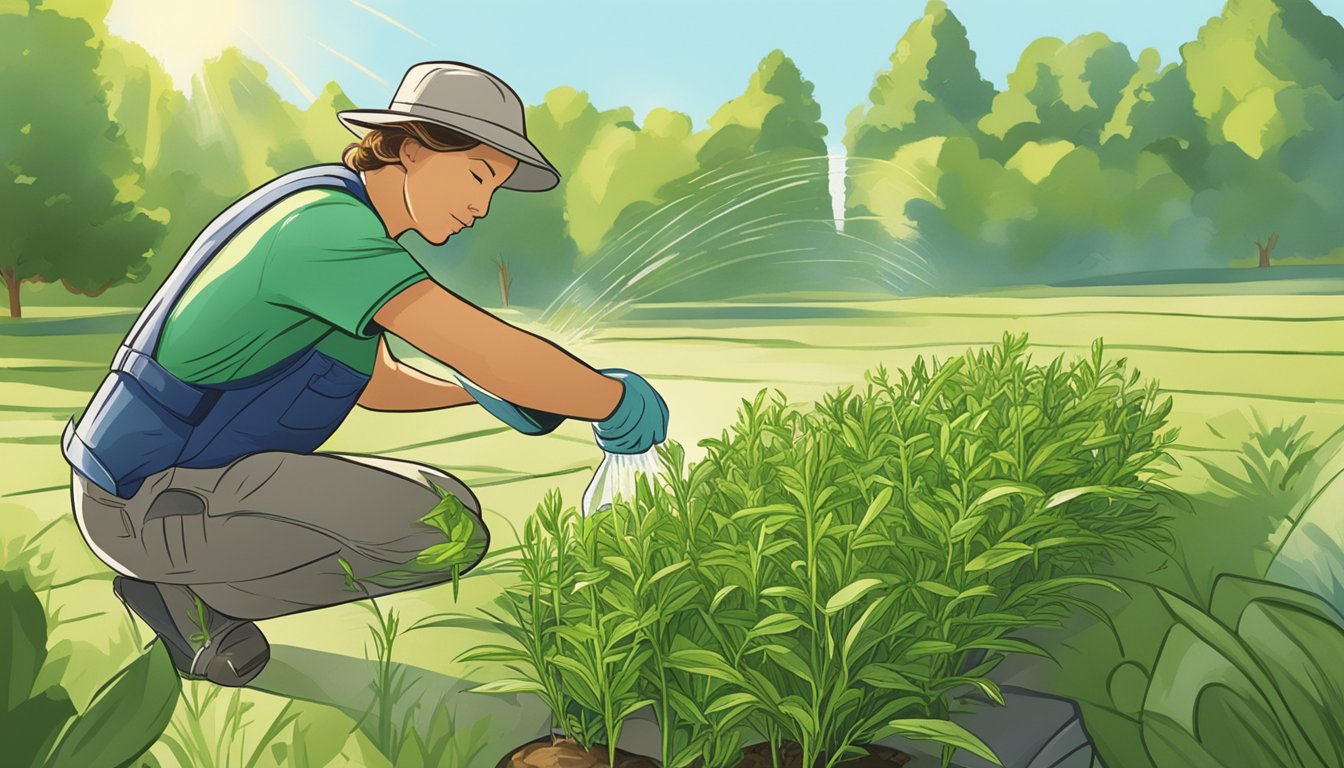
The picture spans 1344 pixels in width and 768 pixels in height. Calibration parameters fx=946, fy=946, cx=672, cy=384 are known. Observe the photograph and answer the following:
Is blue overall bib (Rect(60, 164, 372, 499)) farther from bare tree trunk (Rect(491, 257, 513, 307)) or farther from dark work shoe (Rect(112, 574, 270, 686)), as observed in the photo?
bare tree trunk (Rect(491, 257, 513, 307))

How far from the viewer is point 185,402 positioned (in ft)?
5.49

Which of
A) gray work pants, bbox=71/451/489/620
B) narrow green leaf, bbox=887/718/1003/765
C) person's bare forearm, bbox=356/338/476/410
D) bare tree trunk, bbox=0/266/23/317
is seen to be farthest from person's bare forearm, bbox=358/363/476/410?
bare tree trunk, bbox=0/266/23/317

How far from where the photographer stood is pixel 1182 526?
2027mm

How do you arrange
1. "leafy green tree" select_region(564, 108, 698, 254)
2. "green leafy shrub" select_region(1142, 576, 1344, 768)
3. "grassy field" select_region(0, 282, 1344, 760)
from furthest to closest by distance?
"leafy green tree" select_region(564, 108, 698, 254), "grassy field" select_region(0, 282, 1344, 760), "green leafy shrub" select_region(1142, 576, 1344, 768)

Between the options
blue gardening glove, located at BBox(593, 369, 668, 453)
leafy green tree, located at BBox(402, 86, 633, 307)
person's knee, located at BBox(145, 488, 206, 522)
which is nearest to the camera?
blue gardening glove, located at BBox(593, 369, 668, 453)

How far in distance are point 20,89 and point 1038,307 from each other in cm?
447

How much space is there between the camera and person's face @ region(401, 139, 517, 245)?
5.53 feet

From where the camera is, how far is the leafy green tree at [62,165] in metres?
3.61

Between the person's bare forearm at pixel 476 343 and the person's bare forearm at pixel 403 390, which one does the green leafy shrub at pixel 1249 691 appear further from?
the person's bare forearm at pixel 403 390

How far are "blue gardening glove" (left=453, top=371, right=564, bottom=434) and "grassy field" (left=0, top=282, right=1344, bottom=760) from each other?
437mm

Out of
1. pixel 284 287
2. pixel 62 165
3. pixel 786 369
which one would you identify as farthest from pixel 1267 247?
pixel 62 165

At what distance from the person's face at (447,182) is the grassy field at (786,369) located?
0.74 meters

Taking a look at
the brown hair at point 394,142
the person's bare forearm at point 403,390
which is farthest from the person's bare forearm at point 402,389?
the brown hair at point 394,142

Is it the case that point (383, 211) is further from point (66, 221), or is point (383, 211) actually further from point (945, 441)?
point (66, 221)
